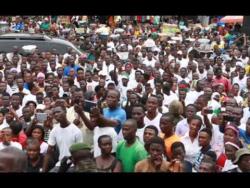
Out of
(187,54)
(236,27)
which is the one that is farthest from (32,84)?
(236,27)

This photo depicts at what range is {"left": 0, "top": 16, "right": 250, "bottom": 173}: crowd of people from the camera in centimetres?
447

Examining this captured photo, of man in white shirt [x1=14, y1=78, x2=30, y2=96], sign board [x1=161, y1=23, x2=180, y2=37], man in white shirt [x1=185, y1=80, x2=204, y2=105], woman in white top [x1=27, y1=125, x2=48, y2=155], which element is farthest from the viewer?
sign board [x1=161, y1=23, x2=180, y2=37]

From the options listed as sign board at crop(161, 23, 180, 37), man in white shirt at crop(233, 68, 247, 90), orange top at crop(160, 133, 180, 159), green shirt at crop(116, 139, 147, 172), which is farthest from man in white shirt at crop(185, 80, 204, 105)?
sign board at crop(161, 23, 180, 37)

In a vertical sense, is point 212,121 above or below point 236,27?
below

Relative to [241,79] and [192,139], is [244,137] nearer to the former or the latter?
[192,139]

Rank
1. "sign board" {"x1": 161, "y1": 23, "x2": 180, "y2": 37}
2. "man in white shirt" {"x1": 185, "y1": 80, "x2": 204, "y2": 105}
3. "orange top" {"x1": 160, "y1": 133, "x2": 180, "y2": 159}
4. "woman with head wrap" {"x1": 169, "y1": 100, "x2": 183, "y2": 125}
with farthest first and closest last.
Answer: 1. "sign board" {"x1": 161, "y1": 23, "x2": 180, "y2": 37}
2. "man in white shirt" {"x1": 185, "y1": 80, "x2": 204, "y2": 105}
3. "woman with head wrap" {"x1": 169, "y1": 100, "x2": 183, "y2": 125}
4. "orange top" {"x1": 160, "y1": 133, "x2": 180, "y2": 159}

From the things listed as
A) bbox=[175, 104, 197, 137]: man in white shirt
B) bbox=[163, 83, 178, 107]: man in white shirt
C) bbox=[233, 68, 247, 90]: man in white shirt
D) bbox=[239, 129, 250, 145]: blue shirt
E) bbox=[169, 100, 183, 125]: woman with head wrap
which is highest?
bbox=[233, 68, 247, 90]: man in white shirt

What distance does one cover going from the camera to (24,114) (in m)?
6.97

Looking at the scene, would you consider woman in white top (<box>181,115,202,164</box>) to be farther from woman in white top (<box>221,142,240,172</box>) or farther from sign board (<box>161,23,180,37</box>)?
sign board (<box>161,23,180,37</box>)

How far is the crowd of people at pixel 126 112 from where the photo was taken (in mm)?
4466

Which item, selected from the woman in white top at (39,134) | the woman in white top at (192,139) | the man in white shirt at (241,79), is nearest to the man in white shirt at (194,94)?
the man in white shirt at (241,79)

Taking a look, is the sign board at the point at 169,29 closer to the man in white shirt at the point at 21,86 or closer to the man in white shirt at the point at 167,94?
the man in white shirt at the point at 167,94
